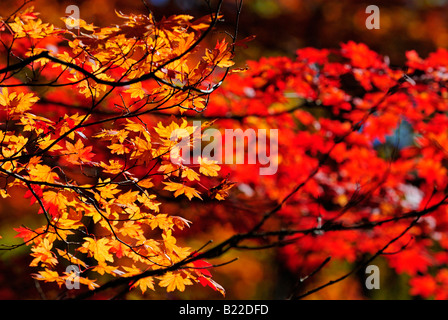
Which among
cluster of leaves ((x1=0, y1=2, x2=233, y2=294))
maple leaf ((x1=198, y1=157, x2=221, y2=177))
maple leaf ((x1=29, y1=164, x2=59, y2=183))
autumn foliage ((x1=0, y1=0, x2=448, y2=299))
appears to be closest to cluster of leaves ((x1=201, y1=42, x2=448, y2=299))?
autumn foliage ((x1=0, y1=0, x2=448, y2=299))

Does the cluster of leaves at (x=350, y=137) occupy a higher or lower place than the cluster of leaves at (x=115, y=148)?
higher

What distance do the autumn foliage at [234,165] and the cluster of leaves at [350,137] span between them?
21mm

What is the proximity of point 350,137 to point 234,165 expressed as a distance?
1.98 m

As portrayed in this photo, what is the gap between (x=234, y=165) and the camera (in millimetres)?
6480

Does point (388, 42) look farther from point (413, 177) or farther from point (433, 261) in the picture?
point (433, 261)

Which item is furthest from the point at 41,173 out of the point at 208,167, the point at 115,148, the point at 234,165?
the point at 234,165

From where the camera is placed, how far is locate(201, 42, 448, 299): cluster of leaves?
533 cm

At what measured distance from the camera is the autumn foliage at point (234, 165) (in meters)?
2.34

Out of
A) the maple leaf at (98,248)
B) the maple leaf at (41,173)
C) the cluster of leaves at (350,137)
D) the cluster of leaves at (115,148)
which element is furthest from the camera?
the cluster of leaves at (350,137)

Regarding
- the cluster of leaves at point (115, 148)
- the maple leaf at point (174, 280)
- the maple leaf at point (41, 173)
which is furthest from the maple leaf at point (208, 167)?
the maple leaf at point (41, 173)

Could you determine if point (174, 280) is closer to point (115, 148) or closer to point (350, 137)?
point (115, 148)

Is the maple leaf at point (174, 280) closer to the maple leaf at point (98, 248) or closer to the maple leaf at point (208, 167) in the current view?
the maple leaf at point (98, 248)

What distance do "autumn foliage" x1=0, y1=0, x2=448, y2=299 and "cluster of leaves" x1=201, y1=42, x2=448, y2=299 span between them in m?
0.02

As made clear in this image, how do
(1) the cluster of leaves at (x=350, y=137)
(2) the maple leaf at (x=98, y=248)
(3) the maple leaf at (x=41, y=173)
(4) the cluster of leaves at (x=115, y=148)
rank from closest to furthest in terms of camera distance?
(4) the cluster of leaves at (x=115, y=148) < (3) the maple leaf at (x=41, y=173) < (2) the maple leaf at (x=98, y=248) < (1) the cluster of leaves at (x=350, y=137)
